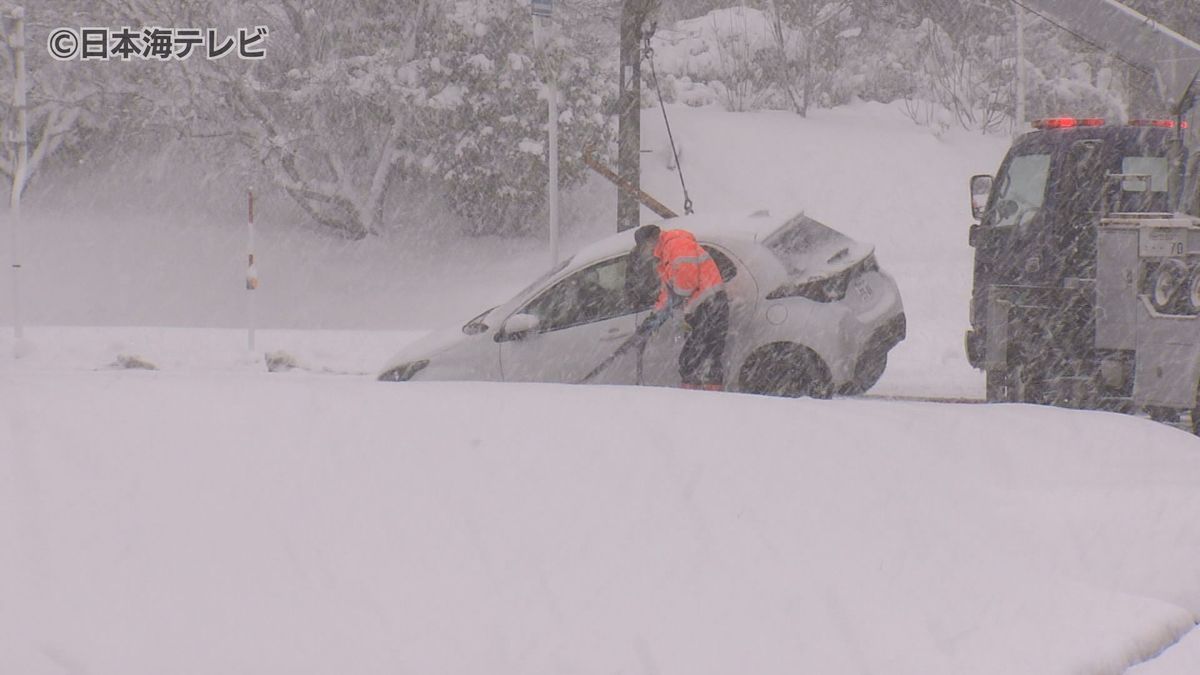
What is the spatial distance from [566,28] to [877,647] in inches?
799

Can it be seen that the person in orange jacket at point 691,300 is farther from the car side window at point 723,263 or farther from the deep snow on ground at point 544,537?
the deep snow on ground at point 544,537

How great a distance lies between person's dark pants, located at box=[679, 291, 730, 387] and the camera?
977 centimetres

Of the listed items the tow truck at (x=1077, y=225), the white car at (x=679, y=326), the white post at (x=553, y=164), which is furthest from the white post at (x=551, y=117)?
the tow truck at (x=1077, y=225)

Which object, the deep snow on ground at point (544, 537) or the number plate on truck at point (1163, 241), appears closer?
the deep snow on ground at point (544, 537)

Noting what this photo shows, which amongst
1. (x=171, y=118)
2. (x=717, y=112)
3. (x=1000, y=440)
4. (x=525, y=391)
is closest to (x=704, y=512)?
(x=525, y=391)

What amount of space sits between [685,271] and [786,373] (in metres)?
1.07

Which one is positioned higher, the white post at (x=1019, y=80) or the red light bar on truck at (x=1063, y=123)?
the white post at (x=1019, y=80)

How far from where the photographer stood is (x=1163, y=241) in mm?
8359

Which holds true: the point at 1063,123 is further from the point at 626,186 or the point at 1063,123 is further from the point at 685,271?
the point at 626,186

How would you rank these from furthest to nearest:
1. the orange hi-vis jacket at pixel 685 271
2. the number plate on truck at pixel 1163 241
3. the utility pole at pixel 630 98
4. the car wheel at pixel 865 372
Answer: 1. the utility pole at pixel 630 98
2. the car wheel at pixel 865 372
3. the orange hi-vis jacket at pixel 685 271
4. the number plate on truck at pixel 1163 241

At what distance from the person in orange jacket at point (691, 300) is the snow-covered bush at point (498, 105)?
1221 centimetres

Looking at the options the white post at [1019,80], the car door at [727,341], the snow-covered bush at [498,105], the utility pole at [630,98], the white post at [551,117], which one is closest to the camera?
the car door at [727,341]

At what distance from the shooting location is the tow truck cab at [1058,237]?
9578 millimetres

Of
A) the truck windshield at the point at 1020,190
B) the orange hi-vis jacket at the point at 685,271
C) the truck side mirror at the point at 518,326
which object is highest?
the truck windshield at the point at 1020,190
